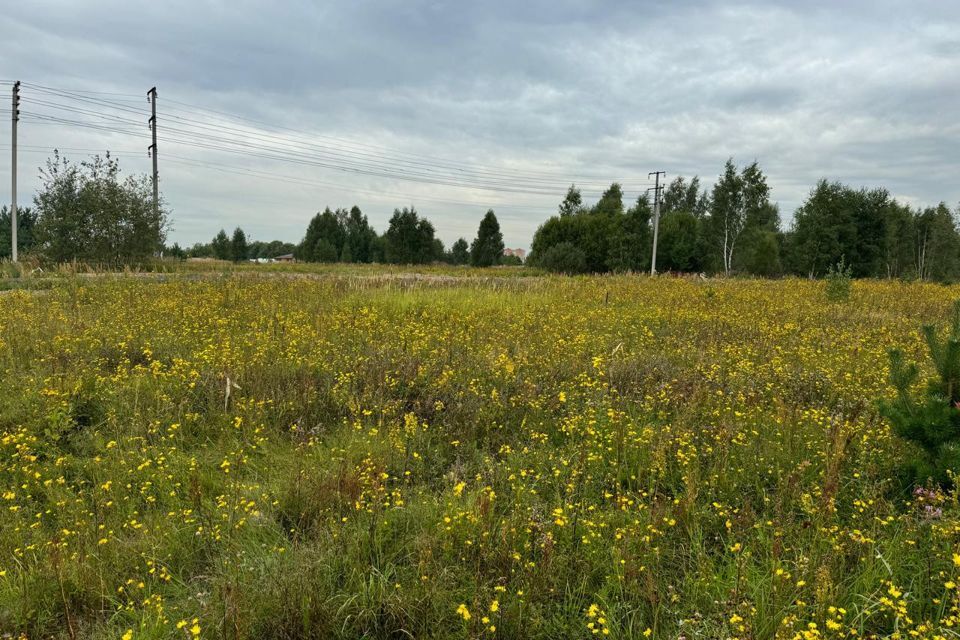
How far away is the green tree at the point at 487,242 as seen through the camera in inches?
2368

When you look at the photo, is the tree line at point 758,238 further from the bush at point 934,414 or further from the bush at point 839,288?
the bush at point 934,414

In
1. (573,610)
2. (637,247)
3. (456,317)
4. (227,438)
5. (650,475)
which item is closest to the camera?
(573,610)

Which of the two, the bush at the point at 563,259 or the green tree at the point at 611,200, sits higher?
the green tree at the point at 611,200

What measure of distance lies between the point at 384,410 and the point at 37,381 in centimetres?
375

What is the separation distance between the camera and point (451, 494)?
123 inches

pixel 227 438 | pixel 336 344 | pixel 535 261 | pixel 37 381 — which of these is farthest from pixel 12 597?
pixel 535 261

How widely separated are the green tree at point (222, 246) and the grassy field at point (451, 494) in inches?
3519

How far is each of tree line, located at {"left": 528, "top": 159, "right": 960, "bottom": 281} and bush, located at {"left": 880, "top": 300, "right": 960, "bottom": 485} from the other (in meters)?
39.1

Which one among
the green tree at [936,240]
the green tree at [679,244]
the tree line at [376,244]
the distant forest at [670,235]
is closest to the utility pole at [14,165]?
the distant forest at [670,235]

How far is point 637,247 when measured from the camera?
48.0 meters

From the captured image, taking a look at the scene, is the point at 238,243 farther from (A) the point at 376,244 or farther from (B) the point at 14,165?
(B) the point at 14,165

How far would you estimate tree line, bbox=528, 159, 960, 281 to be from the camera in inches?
1574

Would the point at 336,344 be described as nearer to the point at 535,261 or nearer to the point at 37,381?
the point at 37,381

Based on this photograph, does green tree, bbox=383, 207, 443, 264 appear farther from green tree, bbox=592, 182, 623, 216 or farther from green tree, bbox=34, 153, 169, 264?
green tree, bbox=34, 153, 169, 264
